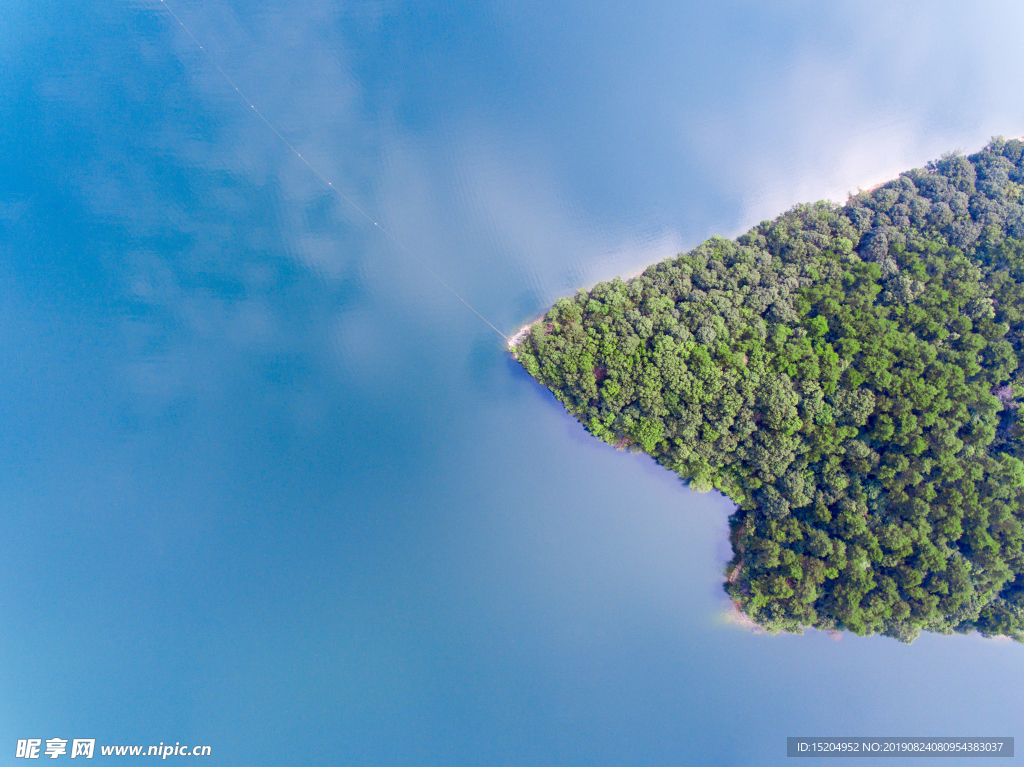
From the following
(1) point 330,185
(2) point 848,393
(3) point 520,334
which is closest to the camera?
(2) point 848,393

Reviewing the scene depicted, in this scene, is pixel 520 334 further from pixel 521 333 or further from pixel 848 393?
pixel 848 393

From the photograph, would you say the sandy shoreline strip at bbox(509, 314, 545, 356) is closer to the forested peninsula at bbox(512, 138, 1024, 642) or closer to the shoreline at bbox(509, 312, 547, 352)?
the shoreline at bbox(509, 312, 547, 352)

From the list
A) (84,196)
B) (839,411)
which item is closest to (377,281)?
(84,196)

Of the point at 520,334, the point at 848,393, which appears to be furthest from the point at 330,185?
the point at 848,393

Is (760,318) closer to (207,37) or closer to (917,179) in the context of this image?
(917,179)

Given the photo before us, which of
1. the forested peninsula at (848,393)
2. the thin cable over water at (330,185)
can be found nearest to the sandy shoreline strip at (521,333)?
the thin cable over water at (330,185)

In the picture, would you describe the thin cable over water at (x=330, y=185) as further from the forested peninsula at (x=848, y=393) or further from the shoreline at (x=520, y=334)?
the forested peninsula at (x=848, y=393)

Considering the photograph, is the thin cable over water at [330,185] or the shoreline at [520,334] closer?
the shoreline at [520,334]

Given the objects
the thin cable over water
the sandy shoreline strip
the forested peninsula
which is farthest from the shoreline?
the forested peninsula

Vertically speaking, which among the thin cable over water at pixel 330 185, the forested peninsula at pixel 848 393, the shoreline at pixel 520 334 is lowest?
the forested peninsula at pixel 848 393
